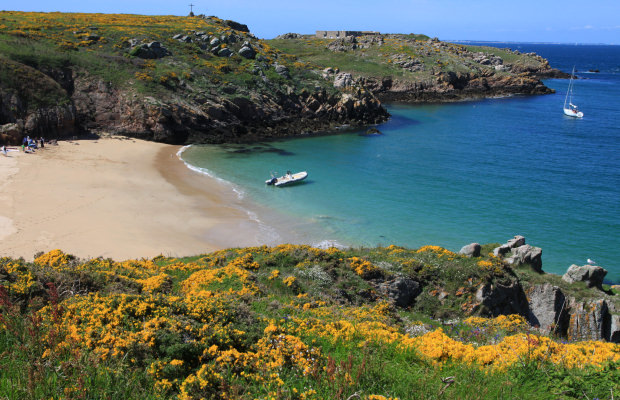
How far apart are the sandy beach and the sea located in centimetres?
268

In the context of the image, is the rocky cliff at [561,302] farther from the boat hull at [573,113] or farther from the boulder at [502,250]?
the boat hull at [573,113]

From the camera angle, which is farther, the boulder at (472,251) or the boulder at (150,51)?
the boulder at (150,51)

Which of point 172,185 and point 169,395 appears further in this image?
point 172,185

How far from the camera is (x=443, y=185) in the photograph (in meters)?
37.7

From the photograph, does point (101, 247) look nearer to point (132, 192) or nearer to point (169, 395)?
Result: point (132, 192)

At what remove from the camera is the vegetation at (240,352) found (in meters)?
→ 5.25

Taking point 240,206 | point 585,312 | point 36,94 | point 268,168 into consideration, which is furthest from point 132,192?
point 585,312

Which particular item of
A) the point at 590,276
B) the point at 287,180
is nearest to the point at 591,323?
the point at 590,276

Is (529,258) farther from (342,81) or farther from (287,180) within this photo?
(342,81)

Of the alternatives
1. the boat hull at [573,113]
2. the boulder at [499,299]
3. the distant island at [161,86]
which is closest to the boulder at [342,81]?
the distant island at [161,86]

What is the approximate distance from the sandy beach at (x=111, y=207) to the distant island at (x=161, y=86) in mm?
7121

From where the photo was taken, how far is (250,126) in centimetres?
5566

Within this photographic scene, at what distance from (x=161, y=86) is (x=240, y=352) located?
5261 cm

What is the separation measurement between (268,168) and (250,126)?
16079 millimetres
